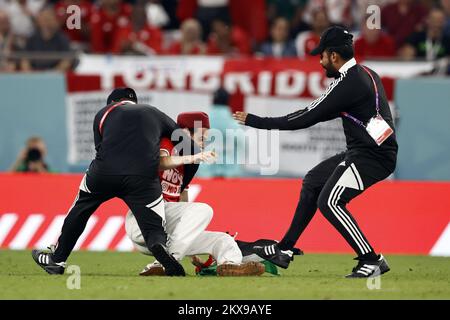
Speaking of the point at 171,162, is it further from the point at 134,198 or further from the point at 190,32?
the point at 190,32

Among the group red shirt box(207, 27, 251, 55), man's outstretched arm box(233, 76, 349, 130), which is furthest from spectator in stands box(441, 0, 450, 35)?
man's outstretched arm box(233, 76, 349, 130)

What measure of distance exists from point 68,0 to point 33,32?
1049 millimetres

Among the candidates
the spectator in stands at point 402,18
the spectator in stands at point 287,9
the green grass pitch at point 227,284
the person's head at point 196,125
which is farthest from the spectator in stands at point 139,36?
the person's head at point 196,125

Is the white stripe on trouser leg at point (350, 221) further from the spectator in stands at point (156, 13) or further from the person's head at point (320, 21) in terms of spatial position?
the spectator in stands at point (156, 13)

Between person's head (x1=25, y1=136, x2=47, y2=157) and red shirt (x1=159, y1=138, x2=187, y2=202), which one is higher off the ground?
red shirt (x1=159, y1=138, x2=187, y2=202)

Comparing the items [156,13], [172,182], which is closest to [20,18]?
[156,13]

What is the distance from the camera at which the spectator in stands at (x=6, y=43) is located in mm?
20406

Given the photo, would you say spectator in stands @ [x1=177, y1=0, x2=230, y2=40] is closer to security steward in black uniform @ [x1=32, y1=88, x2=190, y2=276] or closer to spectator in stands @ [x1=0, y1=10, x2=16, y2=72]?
spectator in stands @ [x1=0, y1=10, x2=16, y2=72]

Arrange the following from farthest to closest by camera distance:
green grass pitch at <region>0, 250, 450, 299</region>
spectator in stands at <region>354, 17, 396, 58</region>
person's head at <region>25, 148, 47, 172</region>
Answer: spectator in stands at <region>354, 17, 396, 58</region> < person's head at <region>25, 148, 47, 172</region> < green grass pitch at <region>0, 250, 450, 299</region>

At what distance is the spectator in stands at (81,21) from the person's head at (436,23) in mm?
5765

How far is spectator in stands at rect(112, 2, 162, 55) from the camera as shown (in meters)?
20.3

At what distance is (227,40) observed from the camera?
66.5ft

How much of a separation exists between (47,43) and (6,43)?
821 mm

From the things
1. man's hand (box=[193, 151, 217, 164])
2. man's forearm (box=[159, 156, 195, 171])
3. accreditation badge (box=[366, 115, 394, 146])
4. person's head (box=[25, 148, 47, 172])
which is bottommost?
person's head (box=[25, 148, 47, 172])
